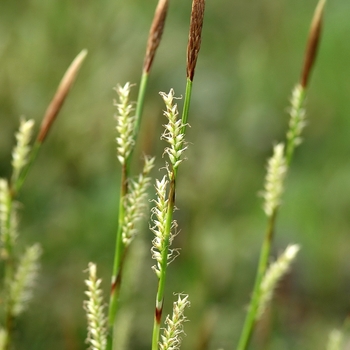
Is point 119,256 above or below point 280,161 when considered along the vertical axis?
below

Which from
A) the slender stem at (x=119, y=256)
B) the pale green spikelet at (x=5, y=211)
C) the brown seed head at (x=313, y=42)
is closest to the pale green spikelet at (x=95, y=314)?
the slender stem at (x=119, y=256)

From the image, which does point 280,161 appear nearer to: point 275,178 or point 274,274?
point 275,178

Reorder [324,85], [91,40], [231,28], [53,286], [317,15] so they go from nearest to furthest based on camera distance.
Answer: [317,15]
[53,286]
[91,40]
[324,85]
[231,28]

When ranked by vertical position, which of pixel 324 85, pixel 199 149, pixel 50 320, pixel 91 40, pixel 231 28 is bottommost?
pixel 50 320

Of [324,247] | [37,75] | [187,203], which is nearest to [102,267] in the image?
[187,203]

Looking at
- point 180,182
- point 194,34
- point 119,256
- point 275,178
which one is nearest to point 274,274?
point 275,178

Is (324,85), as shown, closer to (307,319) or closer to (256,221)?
(256,221)
